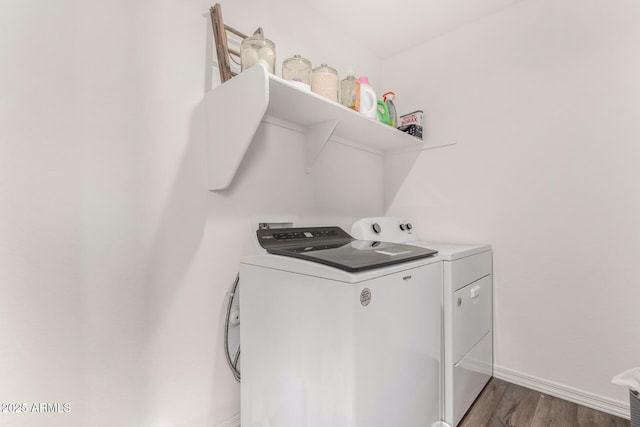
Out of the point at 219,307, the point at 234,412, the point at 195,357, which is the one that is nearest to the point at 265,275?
the point at 219,307

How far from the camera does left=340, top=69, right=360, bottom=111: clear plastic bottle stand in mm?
1697

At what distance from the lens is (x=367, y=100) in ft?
5.73

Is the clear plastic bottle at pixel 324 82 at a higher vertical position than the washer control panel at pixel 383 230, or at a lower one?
higher

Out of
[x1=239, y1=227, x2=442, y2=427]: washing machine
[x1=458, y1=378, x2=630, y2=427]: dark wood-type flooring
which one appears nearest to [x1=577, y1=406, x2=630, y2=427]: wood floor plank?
[x1=458, y1=378, x2=630, y2=427]: dark wood-type flooring

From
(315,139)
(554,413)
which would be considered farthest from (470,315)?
(315,139)

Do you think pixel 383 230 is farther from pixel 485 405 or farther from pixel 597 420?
pixel 597 420

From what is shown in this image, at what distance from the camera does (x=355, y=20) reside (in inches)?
81.0

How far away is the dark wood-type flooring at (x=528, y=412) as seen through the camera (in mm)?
1499

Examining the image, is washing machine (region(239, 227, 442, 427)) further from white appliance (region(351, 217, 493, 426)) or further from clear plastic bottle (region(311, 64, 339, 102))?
clear plastic bottle (region(311, 64, 339, 102))

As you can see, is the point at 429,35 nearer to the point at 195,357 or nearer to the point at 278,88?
the point at 278,88

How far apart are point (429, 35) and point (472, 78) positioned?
50 centimetres

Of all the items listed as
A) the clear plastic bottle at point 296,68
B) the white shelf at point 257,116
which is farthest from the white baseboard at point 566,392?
the clear plastic bottle at point 296,68

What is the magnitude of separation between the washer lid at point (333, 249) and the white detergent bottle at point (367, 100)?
740mm

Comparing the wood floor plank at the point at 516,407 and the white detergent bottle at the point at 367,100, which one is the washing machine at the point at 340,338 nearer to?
the wood floor plank at the point at 516,407
